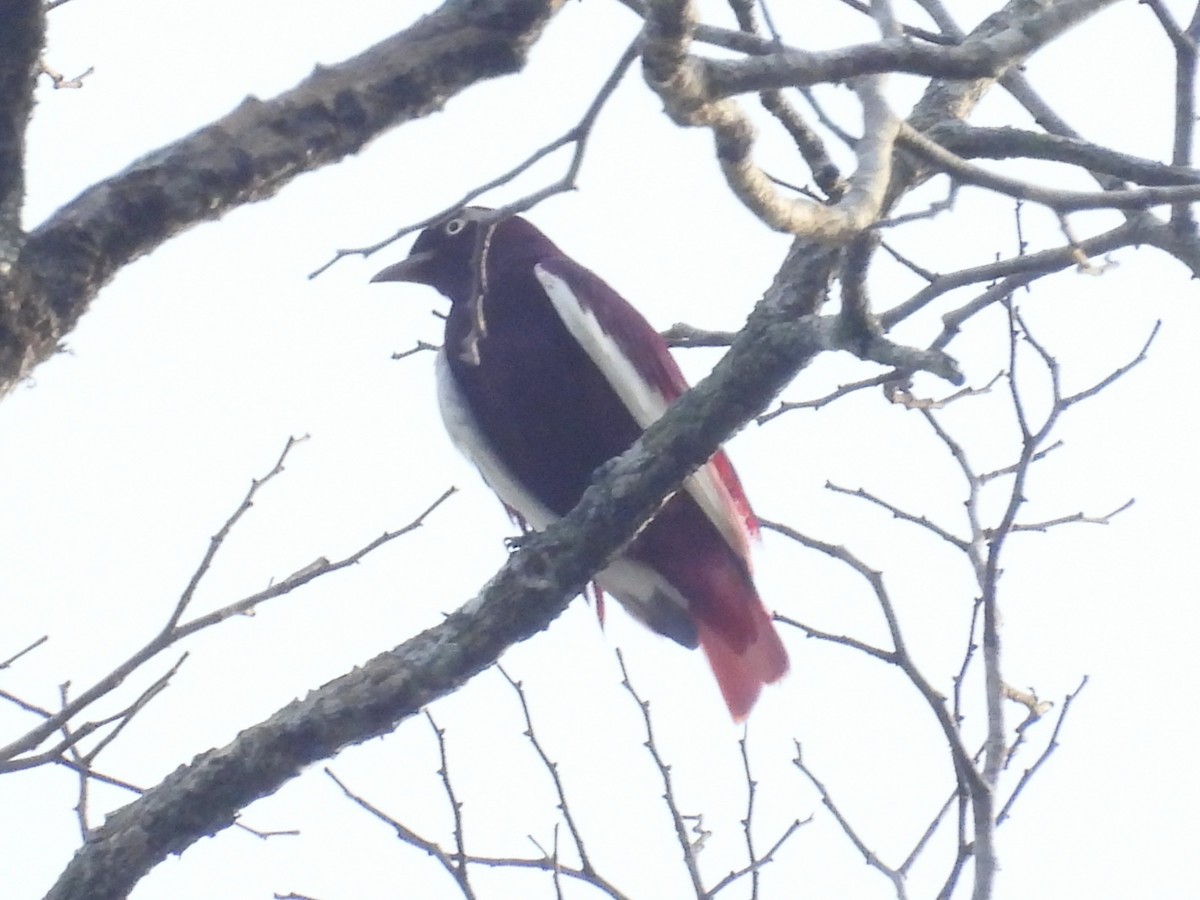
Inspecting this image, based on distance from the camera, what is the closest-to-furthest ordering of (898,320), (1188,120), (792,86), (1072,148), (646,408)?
(792,86)
(898,320)
(1072,148)
(1188,120)
(646,408)

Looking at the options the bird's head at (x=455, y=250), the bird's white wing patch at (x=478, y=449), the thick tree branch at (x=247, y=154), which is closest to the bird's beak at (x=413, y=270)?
the bird's head at (x=455, y=250)

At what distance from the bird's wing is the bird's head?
31cm

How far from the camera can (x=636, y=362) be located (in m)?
3.59

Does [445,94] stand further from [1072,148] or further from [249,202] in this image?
[1072,148]

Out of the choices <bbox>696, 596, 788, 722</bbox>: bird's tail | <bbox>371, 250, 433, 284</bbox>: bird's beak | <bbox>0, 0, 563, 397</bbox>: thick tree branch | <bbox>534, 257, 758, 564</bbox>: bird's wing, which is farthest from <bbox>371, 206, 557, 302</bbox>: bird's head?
<bbox>0, 0, 563, 397</bbox>: thick tree branch

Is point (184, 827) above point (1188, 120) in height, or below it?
below

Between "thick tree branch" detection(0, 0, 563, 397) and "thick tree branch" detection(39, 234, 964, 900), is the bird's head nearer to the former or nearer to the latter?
"thick tree branch" detection(39, 234, 964, 900)

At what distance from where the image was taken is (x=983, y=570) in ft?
8.59

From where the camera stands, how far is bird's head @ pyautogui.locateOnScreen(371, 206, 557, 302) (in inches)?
161

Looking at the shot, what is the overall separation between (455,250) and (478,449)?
71cm

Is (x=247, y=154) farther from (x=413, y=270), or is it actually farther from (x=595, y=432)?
(x=413, y=270)

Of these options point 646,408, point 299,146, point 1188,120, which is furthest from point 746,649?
point 299,146

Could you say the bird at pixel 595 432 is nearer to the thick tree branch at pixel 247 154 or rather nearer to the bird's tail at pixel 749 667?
Result: the bird's tail at pixel 749 667

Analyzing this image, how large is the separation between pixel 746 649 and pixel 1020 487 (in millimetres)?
1452
